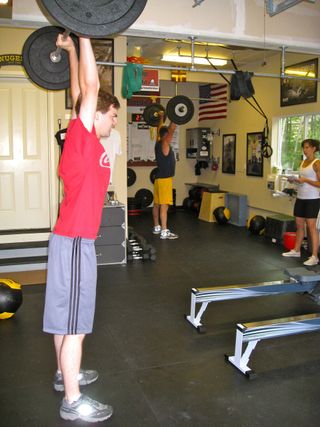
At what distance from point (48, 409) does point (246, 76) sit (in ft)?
10.9

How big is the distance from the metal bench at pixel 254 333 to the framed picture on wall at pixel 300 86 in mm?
4207

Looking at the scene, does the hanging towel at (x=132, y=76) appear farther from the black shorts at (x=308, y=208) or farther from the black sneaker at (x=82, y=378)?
the black sneaker at (x=82, y=378)

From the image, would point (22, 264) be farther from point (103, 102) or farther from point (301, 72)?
point (301, 72)

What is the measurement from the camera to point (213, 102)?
28.8ft

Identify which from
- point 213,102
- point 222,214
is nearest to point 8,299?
point 222,214

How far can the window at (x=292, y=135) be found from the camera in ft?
20.1

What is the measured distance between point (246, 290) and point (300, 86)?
410 cm

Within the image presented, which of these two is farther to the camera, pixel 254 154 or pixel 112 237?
pixel 254 154

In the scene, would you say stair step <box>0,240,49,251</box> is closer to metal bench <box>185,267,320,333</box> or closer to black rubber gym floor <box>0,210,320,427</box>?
black rubber gym floor <box>0,210,320,427</box>

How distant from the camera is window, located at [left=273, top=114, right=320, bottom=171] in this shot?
613 centimetres

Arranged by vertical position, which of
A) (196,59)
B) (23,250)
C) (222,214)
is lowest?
(23,250)

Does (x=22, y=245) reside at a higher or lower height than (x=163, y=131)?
lower

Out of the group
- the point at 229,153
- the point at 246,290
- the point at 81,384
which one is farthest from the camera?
the point at 229,153

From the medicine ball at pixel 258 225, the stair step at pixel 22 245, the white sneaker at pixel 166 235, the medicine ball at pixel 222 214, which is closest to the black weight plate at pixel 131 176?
the medicine ball at pixel 222 214
